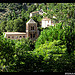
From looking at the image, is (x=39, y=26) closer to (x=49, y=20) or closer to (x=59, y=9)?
(x=49, y=20)

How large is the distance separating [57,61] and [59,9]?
69.3 feet

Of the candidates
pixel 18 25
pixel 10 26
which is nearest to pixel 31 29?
pixel 18 25

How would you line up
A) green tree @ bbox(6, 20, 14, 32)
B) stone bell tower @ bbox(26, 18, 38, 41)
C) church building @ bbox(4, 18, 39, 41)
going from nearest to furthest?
church building @ bbox(4, 18, 39, 41), stone bell tower @ bbox(26, 18, 38, 41), green tree @ bbox(6, 20, 14, 32)

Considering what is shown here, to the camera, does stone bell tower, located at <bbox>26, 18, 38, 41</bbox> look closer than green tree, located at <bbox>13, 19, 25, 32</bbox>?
Yes

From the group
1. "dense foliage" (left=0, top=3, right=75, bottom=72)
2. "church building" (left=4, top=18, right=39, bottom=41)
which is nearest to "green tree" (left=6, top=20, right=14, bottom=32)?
"church building" (left=4, top=18, right=39, bottom=41)

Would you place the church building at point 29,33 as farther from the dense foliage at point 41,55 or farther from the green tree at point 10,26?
the dense foliage at point 41,55

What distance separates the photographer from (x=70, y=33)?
1681 cm

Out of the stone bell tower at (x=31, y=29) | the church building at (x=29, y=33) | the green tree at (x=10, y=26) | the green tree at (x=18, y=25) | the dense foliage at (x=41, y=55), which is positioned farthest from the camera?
the green tree at (x=10, y=26)

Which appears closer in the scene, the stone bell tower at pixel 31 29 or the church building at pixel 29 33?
the church building at pixel 29 33

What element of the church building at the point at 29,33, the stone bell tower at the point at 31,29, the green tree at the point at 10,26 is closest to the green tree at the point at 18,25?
the green tree at the point at 10,26

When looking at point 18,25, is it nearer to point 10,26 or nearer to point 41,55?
point 10,26

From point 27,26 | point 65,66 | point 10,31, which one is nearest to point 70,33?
point 65,66

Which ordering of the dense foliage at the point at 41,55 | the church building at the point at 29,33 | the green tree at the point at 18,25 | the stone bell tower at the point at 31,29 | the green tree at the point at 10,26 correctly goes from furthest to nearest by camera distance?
the green tree at the point at 10,26
the green tree at the point at 18,25
the stone bell tower at the point at 31,29
the church building at the point at 29,33
the dense foliage at the point at 41,55

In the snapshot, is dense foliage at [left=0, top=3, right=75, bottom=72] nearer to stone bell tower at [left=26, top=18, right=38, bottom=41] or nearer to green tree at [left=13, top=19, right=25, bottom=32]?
stone bell tower at [left=26, top=18, right=38, bottom=41]
